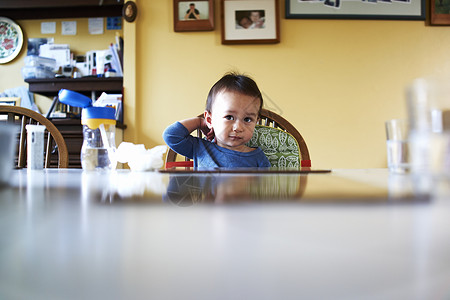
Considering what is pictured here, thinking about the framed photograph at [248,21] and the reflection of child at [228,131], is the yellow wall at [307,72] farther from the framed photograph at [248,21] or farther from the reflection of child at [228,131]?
the reflection of child at [228,131]

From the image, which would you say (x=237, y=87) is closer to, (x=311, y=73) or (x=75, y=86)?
(x=311, y=73)

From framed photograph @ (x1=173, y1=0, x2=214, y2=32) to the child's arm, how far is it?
3.85 ft

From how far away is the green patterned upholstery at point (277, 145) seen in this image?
4.20ft

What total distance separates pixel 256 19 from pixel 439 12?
1.25m

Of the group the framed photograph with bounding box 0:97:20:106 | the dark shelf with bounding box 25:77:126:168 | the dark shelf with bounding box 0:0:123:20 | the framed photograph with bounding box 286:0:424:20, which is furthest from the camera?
the framed photograph with bounding box 0:97:20:106

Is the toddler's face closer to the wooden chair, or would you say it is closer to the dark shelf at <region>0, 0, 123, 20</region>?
the wooden chair

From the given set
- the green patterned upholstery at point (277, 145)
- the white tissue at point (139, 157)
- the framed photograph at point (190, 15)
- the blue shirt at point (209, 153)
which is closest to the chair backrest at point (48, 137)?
the blue shirt at point (209, 153)

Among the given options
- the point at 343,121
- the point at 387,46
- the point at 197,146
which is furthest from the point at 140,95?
the point at 387,46

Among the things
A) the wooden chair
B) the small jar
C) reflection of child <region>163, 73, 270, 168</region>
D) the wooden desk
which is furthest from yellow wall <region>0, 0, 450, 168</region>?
the wooden desk

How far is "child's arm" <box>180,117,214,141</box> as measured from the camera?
1243mm

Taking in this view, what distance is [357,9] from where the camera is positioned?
231cm

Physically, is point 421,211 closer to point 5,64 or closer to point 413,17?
point 413,17

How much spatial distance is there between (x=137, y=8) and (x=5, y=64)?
1273 mm

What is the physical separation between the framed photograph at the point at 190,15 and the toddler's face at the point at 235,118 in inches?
47.7
